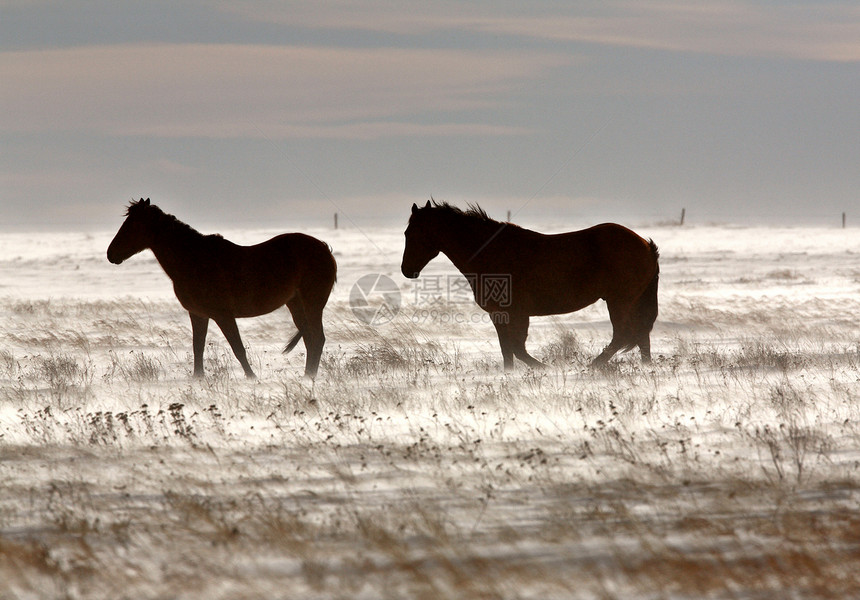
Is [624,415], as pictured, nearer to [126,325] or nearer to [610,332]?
[610,332]

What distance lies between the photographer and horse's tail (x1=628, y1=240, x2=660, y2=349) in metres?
10.4

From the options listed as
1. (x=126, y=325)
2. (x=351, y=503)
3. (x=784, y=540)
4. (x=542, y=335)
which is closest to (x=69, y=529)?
(x=351, y=503)

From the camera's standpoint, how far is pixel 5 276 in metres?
29.2

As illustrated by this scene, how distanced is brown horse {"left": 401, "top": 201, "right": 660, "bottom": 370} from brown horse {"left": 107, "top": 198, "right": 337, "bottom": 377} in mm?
1297

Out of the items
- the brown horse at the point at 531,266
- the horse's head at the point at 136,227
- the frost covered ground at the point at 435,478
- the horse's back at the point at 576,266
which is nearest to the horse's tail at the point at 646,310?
the brown horse at the point at 531,266

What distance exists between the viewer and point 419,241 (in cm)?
1031

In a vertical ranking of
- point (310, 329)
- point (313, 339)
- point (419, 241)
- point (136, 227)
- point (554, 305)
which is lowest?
point (313, 339)

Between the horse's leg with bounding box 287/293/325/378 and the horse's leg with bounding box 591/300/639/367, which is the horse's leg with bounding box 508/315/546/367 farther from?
the horse's leg with bounding box 287/293/325/378

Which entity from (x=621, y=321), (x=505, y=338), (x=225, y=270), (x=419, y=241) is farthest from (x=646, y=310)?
(x=225, y=270)

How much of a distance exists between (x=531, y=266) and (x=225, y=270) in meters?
3.59

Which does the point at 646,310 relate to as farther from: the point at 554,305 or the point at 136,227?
the point at 136,227

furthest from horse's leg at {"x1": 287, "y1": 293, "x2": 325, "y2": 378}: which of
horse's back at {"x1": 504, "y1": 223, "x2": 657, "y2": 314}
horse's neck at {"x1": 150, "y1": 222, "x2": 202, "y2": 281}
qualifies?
horse's back at {"x1": 504, "y1": 223, "x2": 657, "y2": 314}

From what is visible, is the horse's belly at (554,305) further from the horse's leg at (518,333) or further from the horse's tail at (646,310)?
the horse's tail at (646,310)

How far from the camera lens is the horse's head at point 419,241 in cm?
1027
